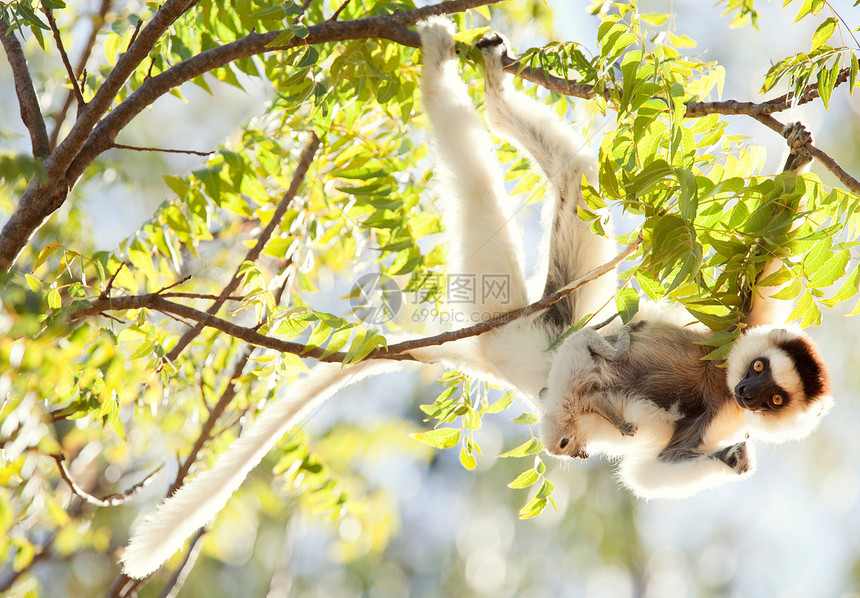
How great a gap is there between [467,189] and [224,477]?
1.53 metres

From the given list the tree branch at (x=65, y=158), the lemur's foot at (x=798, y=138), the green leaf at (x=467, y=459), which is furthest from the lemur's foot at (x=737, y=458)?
the tree branch at (x=65, y=158)

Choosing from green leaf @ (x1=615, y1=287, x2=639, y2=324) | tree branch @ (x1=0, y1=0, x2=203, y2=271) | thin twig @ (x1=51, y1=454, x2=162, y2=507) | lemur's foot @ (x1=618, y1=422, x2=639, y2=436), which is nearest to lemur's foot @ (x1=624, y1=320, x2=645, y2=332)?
lemur's foot @ (x1=618, y1=422, x2=639, y2=436)

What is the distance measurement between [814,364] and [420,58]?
207 cm

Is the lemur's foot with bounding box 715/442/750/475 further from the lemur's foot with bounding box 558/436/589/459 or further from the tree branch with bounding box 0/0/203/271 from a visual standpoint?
the tree branch with bounding box 0/0/203/271

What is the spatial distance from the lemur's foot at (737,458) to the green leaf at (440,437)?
1.11 metres

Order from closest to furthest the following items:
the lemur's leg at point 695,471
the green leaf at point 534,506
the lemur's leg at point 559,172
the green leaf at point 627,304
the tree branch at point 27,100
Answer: the green leaf at point 627,304 < the tree branch at point 27,100 < the green leaf at point 534,506 < the lemur's leg at point 695,471 < the lemur's leg at point 559,172

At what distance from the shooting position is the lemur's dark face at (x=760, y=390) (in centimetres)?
264

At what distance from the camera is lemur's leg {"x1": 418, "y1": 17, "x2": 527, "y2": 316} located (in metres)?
2.93

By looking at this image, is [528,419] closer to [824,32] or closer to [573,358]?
[573,358]

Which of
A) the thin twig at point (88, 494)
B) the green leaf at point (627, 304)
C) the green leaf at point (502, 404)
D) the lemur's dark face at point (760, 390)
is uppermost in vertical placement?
the green leaf at point (627, 304)

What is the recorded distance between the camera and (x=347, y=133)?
3094 millimetres

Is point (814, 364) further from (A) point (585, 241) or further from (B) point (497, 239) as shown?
(B) point (497, 239)

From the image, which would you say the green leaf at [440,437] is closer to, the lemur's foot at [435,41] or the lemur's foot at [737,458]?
the lemur's foot at [737,458]

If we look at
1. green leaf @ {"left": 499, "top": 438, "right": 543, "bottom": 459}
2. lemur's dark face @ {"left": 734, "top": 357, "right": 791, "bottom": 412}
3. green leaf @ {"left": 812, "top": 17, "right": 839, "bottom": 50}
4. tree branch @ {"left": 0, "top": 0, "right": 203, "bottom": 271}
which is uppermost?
green leaf @ {"left": 812, "top": 17, "right": 839, "bottom": 50}
